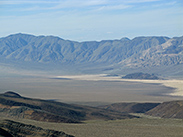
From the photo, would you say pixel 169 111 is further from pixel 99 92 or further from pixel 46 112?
pixel 99 92

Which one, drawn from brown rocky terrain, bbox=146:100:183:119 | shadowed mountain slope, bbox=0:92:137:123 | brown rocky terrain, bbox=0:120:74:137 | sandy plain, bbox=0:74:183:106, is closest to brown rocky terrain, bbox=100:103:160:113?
brown rocky terrain, bbox=146:100:183:119

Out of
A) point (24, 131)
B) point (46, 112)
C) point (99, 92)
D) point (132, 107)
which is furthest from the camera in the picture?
point (99, 92)

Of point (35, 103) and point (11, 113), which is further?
point (35, 103)

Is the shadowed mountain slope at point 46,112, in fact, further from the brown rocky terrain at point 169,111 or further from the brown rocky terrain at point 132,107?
the brown rocky terrain at point 132,107

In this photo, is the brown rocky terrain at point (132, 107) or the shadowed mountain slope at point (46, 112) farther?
the brown rocky terrain at point (132, 107)

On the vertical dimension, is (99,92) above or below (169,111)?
below

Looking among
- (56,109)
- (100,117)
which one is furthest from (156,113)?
(56,109)

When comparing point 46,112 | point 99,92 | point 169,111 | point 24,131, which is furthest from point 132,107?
point 24,131

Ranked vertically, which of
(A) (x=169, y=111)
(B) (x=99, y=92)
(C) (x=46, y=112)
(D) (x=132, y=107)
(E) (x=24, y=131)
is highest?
(E) (x=24, y=131)

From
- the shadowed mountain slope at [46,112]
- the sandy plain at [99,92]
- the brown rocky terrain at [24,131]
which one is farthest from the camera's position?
the sandy plain at [99,92]

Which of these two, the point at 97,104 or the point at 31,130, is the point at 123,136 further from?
the point at 97,104

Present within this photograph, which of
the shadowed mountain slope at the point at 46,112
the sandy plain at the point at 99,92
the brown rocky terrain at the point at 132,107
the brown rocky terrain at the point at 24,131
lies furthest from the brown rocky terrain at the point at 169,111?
the brown rocky terrain at the point at 24,131
